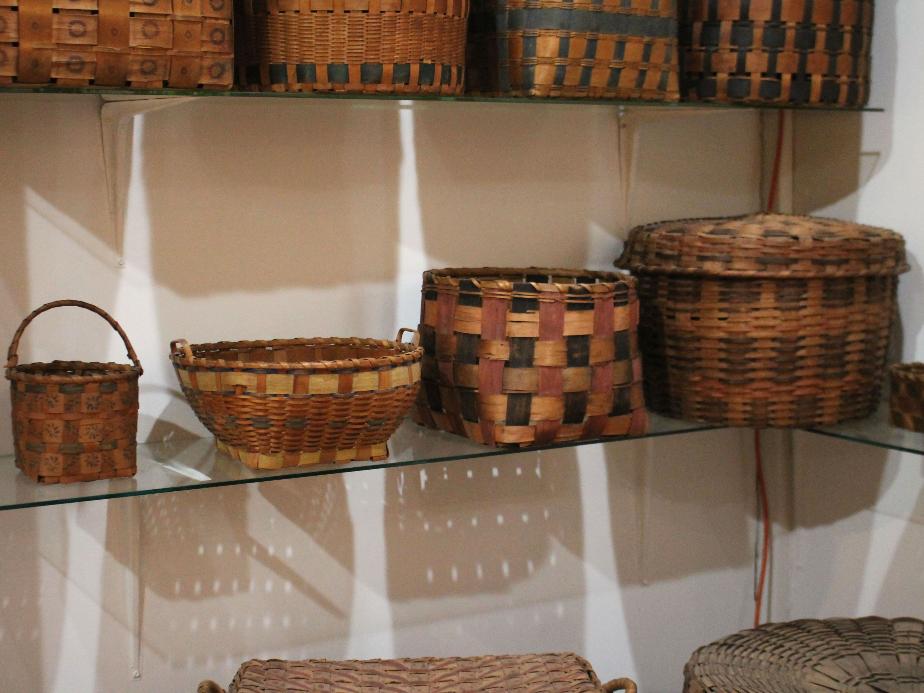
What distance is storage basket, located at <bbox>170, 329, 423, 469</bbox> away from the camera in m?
1.38

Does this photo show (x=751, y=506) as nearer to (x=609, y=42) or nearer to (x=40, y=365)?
(x=609, y=42)

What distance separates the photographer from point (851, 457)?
203cm

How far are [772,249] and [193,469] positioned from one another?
0.85 m

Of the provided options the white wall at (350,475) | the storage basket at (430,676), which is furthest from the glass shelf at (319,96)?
the storage basket at (430,676)

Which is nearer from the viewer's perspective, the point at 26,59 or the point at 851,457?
the point at 26,59

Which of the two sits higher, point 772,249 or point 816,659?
point 772,249

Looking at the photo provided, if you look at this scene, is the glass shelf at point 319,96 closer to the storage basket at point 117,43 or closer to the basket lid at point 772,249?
the storage basket at point 117,43

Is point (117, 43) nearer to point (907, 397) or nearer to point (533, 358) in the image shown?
point (533, 358)

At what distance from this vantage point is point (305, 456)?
56.9 inches

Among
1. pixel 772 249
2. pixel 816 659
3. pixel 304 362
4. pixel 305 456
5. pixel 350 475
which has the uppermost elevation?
pixel 772 249

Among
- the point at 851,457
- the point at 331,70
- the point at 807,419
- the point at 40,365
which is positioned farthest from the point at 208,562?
the point at 851,457

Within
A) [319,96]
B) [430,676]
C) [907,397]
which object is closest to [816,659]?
[907,397]

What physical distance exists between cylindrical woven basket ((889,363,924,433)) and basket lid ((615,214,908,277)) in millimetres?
151

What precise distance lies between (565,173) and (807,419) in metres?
0.53
